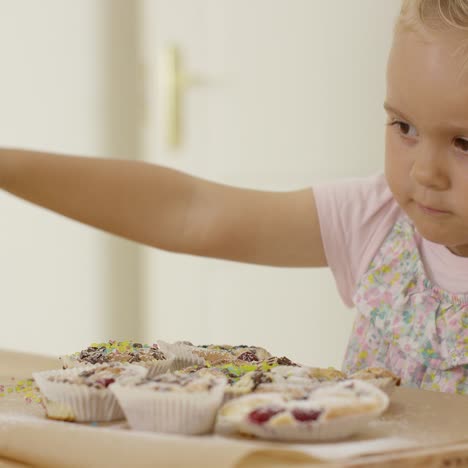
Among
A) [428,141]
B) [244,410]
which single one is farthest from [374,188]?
[244,410]

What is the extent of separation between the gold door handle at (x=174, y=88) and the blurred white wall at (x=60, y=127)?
0.65 feet

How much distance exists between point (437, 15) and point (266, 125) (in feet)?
6.44

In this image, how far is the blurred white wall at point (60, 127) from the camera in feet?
11.2

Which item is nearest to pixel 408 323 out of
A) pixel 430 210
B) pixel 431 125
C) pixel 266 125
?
pixel 430 210

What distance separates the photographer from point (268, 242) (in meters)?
1.46

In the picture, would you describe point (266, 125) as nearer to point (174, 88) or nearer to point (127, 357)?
point (174, 88)

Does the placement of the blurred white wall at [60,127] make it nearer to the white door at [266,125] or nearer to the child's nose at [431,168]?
the white door at [266,125]

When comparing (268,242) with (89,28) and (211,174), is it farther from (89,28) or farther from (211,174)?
(89,28)

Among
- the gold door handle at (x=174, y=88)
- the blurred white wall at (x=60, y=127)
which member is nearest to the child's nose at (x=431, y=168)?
the gold door handle at (x=174, y=88)

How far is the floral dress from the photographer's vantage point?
48.8 inches

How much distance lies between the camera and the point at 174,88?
327 cm

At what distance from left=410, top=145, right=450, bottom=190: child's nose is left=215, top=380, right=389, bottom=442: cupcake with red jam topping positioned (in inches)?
12.7

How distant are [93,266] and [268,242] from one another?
6.94 feet

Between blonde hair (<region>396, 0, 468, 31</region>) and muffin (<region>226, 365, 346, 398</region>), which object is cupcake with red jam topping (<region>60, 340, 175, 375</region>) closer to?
muffin (<region>226, 365, 346, 398</region>)
